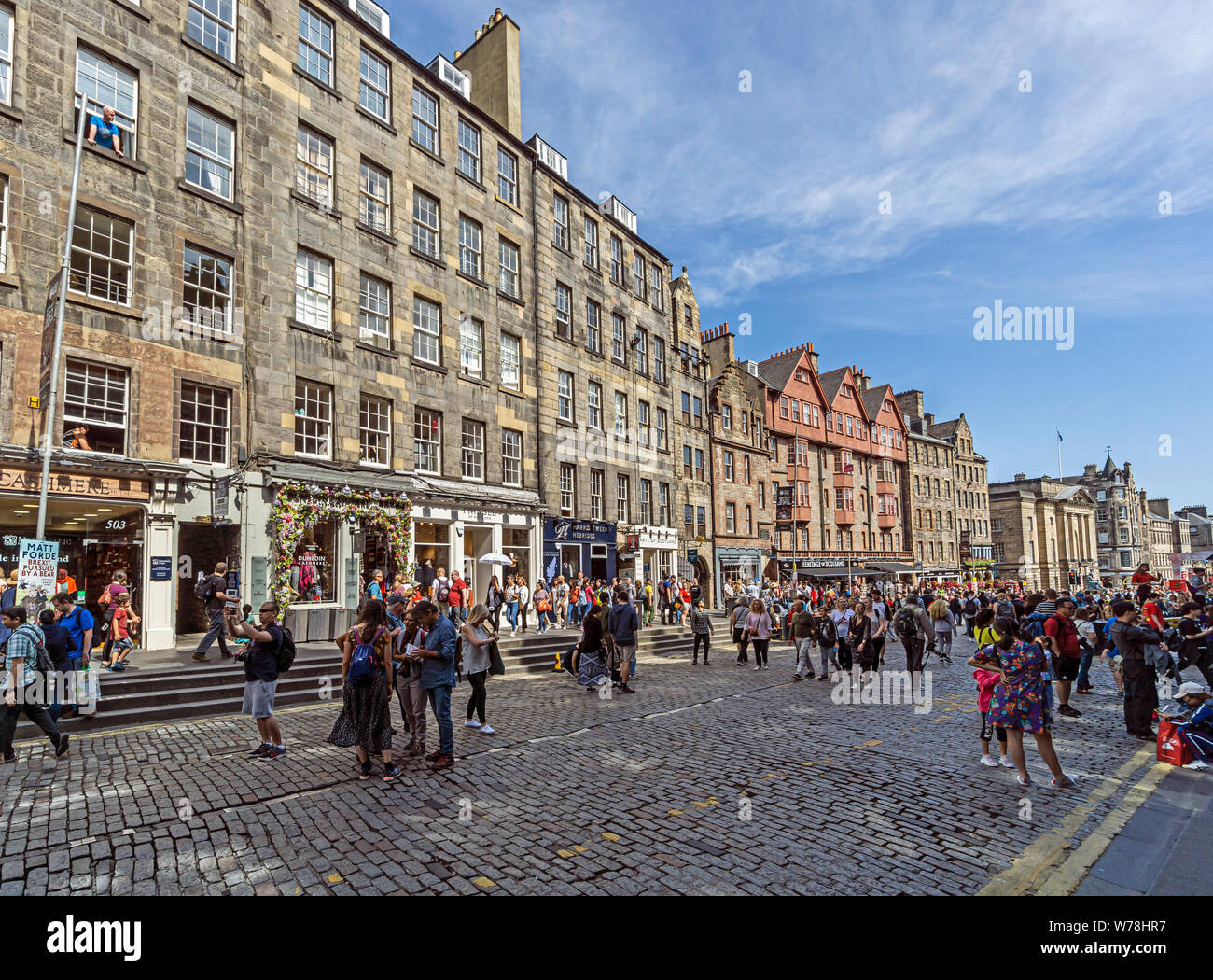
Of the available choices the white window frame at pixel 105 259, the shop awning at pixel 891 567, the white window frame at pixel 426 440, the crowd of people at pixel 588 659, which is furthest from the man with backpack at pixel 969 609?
the white window frame at pixel 105 259

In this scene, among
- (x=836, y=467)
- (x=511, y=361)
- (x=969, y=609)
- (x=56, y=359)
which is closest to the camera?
(x=56, y=359)

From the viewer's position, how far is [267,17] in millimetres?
17188

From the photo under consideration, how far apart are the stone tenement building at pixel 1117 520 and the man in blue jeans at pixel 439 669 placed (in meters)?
105

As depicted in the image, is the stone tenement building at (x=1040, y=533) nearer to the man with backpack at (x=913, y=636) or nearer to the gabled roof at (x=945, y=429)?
the gabled roof at (x=945, y=429)

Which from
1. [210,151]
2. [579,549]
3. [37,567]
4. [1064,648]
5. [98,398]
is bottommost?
[1064,648]

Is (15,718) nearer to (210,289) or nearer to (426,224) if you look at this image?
(210,289)

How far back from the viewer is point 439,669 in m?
7.60

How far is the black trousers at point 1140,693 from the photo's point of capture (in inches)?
360

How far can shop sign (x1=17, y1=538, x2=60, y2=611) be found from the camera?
10391mm

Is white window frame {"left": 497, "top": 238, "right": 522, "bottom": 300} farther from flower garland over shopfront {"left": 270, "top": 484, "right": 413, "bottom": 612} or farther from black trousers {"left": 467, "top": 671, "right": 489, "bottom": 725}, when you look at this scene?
black trousers {"left": 467, "top": 671, "right": 489, "bottom": 725}

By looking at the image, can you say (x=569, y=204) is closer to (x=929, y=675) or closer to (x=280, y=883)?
(x=929, y=675)

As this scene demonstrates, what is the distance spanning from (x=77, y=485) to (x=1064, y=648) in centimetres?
1814

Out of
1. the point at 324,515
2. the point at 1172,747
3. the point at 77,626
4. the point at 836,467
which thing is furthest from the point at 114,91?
the point at 836,467

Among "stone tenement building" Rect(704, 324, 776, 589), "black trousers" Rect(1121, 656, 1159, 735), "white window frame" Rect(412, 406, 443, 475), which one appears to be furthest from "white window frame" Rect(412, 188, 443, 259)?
"black trousers" Rect(1121, 656, 1159, 735)
